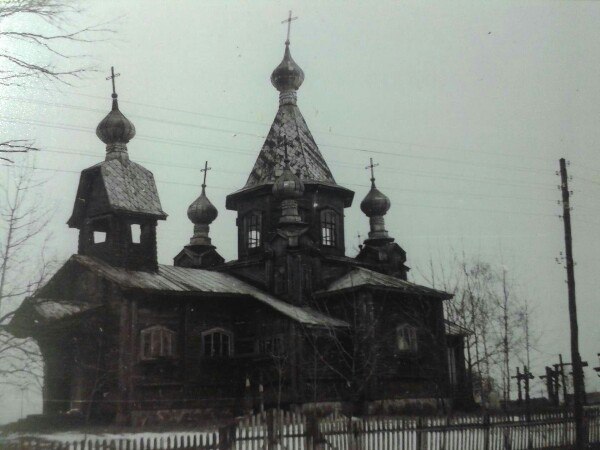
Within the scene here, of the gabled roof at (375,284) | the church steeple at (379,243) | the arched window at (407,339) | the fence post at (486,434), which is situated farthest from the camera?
the church steeple at (379,243)

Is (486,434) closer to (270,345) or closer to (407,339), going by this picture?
(270,345)

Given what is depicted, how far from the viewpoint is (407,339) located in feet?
92.7

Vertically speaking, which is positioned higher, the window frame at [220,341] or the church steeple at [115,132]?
the church steeple at [115,132]

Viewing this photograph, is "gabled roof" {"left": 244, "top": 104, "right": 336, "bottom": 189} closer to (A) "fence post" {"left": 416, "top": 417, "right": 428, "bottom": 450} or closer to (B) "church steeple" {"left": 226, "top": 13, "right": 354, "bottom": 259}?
(B) "church steeple" {"left": 226, "top": 13, "right": 354, "bottom": 259}

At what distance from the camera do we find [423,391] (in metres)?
28.3

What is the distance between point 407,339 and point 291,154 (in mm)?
9204

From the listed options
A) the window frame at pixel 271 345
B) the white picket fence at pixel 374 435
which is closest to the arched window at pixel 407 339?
the window frame at pixel 271 345

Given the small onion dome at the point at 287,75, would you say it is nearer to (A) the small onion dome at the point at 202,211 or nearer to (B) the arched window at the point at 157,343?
(A) the small onion dome at the point at 202,211

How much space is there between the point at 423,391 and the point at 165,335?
10.1 m

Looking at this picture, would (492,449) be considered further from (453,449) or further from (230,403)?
(230,403)

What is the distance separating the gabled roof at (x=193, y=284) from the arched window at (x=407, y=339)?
2.30 meters

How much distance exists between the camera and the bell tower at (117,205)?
25266mm

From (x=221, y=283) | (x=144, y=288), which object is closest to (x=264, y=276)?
(x=221, y=283)

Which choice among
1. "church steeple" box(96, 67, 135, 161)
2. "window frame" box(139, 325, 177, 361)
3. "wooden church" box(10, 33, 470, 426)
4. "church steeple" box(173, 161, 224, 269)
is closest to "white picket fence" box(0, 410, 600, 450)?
"wooden church" box(10, 33, 470, 426)
